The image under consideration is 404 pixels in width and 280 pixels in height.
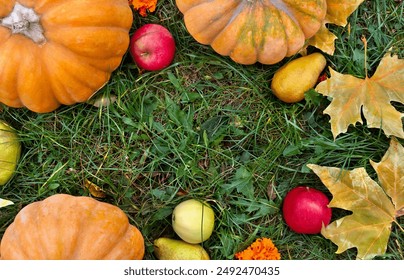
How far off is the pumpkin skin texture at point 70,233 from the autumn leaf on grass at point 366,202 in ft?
3.38

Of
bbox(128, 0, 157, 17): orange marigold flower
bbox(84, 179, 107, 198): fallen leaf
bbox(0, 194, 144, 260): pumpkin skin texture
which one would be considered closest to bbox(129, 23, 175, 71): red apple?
bbox(128, 0, 157, 17): orange marigold flower

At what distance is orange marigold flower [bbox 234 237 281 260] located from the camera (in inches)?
117

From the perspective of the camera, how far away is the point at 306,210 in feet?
9.45

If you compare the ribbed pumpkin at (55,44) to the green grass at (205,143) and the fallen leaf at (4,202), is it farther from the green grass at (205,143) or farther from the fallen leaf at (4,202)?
the fallen leaf at (4,202)

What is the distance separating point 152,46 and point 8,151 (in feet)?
3.13

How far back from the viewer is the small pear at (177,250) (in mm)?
2938

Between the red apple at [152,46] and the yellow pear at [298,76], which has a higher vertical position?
the red apple at [152,46]

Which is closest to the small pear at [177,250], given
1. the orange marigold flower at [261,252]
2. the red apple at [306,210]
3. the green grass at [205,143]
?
the green grass at [205,143]

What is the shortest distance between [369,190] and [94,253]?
1.41 meters

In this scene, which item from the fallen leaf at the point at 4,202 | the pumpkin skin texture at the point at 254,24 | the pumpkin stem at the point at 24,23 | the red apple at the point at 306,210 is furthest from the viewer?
the fallen leaf at the point at 4,202

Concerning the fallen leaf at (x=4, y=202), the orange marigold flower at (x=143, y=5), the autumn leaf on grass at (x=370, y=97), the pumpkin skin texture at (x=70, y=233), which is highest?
the orange marigold flower at (x=143, y=5)

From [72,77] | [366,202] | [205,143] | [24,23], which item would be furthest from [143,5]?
[366,202]

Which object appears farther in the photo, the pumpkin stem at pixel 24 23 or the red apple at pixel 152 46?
the red apple at pixel 152 46

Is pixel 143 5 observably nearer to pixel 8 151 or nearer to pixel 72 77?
pixel 72 77
